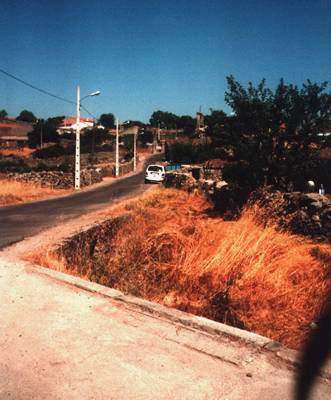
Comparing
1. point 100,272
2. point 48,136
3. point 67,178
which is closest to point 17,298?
point 100,272

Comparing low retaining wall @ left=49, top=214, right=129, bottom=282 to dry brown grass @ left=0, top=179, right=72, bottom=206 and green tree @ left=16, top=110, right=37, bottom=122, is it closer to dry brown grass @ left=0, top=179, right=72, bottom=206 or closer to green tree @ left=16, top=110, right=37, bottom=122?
dry brown grass @ left=0, top=179, right=72, bottom=206

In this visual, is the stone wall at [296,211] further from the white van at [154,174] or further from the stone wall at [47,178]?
the white van at [154,174]

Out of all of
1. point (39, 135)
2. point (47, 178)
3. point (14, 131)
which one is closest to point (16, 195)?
point (47, 178)

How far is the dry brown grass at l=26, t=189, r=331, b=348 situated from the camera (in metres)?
3.80

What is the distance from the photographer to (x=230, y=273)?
487cm

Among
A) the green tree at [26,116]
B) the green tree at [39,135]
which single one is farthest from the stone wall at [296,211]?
the green tree at [26,116]

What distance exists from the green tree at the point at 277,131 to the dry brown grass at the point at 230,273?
66.6 inches

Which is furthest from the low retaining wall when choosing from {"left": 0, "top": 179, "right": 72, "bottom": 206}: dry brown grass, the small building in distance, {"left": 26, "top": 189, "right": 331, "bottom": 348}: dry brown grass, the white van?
the small building in distance

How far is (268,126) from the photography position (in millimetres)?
8391

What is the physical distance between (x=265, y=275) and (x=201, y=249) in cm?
135

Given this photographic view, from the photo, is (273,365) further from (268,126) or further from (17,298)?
(268,126)

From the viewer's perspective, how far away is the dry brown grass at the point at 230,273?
3803 mm

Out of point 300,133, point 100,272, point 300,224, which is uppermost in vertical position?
point 300,133

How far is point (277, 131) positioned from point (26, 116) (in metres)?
124
